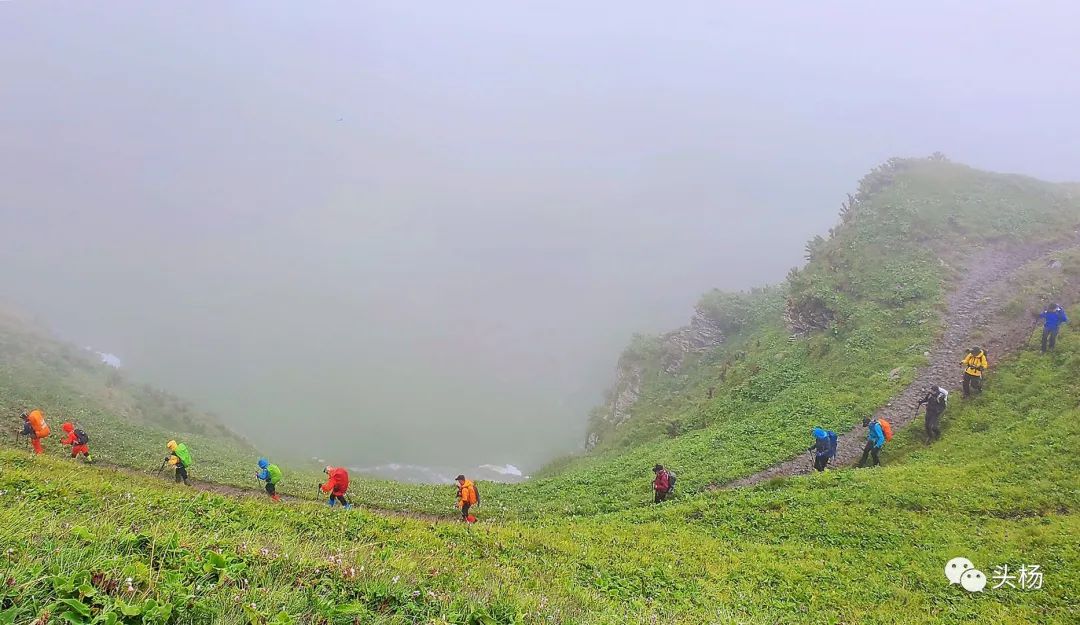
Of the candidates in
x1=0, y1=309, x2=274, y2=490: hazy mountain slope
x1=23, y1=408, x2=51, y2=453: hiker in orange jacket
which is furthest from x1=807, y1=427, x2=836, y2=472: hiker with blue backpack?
x1=23, y1=408, x2=51, y2=453: hiker in orange jacket

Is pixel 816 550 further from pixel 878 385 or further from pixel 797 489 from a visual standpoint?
pixel 878 385

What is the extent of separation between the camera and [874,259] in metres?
37.4

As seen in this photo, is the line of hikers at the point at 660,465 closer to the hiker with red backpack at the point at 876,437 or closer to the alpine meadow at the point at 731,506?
the hiker with red backpack at the point at 876,437

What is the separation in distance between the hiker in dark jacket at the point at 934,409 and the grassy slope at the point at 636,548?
2.07ft

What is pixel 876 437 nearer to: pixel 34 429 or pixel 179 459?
pixel 179 459

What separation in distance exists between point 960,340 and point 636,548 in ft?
77.4

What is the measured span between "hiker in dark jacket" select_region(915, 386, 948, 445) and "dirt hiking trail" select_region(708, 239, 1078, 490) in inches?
61.7

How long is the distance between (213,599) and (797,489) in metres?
18.4

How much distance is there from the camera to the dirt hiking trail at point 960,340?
22.3 meters

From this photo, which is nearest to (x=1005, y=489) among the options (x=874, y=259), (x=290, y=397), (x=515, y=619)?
(x=515, y=619)

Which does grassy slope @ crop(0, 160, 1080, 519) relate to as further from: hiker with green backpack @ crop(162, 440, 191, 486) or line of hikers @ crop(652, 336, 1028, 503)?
hiker with green backpack @ crop(162, 440, 191, 486)

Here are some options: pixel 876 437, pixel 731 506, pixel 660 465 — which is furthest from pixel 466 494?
pixel 876 437

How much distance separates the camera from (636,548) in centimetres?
1436

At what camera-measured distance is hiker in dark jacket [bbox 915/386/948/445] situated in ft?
67.7
